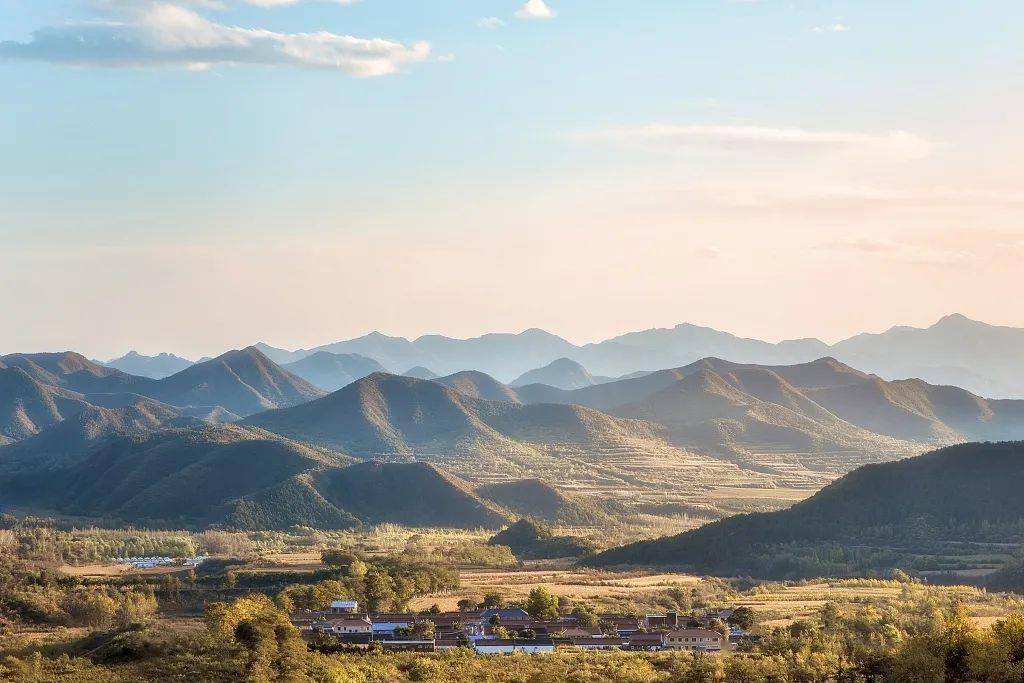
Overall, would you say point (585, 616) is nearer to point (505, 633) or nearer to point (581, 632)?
point (581, 632)

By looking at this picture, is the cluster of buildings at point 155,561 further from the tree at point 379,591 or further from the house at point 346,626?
the house at point 346,626

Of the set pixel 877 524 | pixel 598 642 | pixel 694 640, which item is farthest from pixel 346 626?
pixel 877 524

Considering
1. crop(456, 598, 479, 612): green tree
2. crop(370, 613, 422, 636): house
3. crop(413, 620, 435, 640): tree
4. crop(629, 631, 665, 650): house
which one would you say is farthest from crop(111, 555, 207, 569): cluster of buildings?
crop(629, 631, 665, 650): house

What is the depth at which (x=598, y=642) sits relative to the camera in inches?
3305

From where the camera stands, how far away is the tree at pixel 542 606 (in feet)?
316

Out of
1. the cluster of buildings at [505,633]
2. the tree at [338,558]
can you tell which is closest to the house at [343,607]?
the cluster of buildings at [505,633]

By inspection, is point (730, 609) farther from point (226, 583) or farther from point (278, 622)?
point (226, 583)

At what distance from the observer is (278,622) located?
72.1 meters

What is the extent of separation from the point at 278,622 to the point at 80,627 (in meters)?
42.4

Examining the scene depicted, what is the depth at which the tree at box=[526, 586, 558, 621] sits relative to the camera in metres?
96.4

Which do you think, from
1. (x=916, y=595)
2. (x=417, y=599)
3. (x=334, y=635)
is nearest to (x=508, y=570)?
(x=417, y=599)

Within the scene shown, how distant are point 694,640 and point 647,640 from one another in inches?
125

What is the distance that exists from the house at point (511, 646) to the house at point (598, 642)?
74.6 inches

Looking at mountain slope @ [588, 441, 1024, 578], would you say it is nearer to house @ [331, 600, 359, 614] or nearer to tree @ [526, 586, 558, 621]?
tree @ [526, 586, 558, 621]
